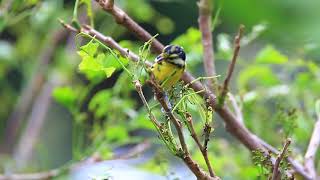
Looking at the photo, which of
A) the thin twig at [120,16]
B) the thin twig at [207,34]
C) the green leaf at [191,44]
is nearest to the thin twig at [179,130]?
the thin twig at [120,16]

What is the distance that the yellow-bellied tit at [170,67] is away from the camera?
455 mm

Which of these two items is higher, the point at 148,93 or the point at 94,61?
the point at 94,61

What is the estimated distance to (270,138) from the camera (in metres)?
1.06

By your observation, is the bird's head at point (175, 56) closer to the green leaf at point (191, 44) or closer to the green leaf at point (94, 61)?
the green leaf at point (94, 61)

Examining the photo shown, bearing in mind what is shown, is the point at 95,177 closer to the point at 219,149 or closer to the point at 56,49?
the point at 219,149

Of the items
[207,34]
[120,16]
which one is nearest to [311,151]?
[207,34]

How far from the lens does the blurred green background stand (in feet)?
0.54

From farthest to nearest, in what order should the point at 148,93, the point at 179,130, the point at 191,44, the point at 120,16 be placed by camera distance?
the point at 148,93 → the point at 191,44 → the point at 120,16 → the point at 179,130

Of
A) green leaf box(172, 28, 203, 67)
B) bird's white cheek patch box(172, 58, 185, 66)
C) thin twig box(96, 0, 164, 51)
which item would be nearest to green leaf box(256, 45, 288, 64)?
green leaf box(172, 28, 203, 67)

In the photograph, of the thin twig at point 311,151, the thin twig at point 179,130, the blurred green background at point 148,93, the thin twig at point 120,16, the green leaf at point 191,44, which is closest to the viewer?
the blurred green background at point 148,93

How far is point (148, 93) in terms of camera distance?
6.09 feet

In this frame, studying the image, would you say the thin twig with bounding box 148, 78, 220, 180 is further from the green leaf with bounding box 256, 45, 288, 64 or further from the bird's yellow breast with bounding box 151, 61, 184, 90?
the green leaf with bounding box 256, 45, 288, 64

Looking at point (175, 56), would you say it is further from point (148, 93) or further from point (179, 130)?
point (148, 93)

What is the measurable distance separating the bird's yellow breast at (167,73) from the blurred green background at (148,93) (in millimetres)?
60
